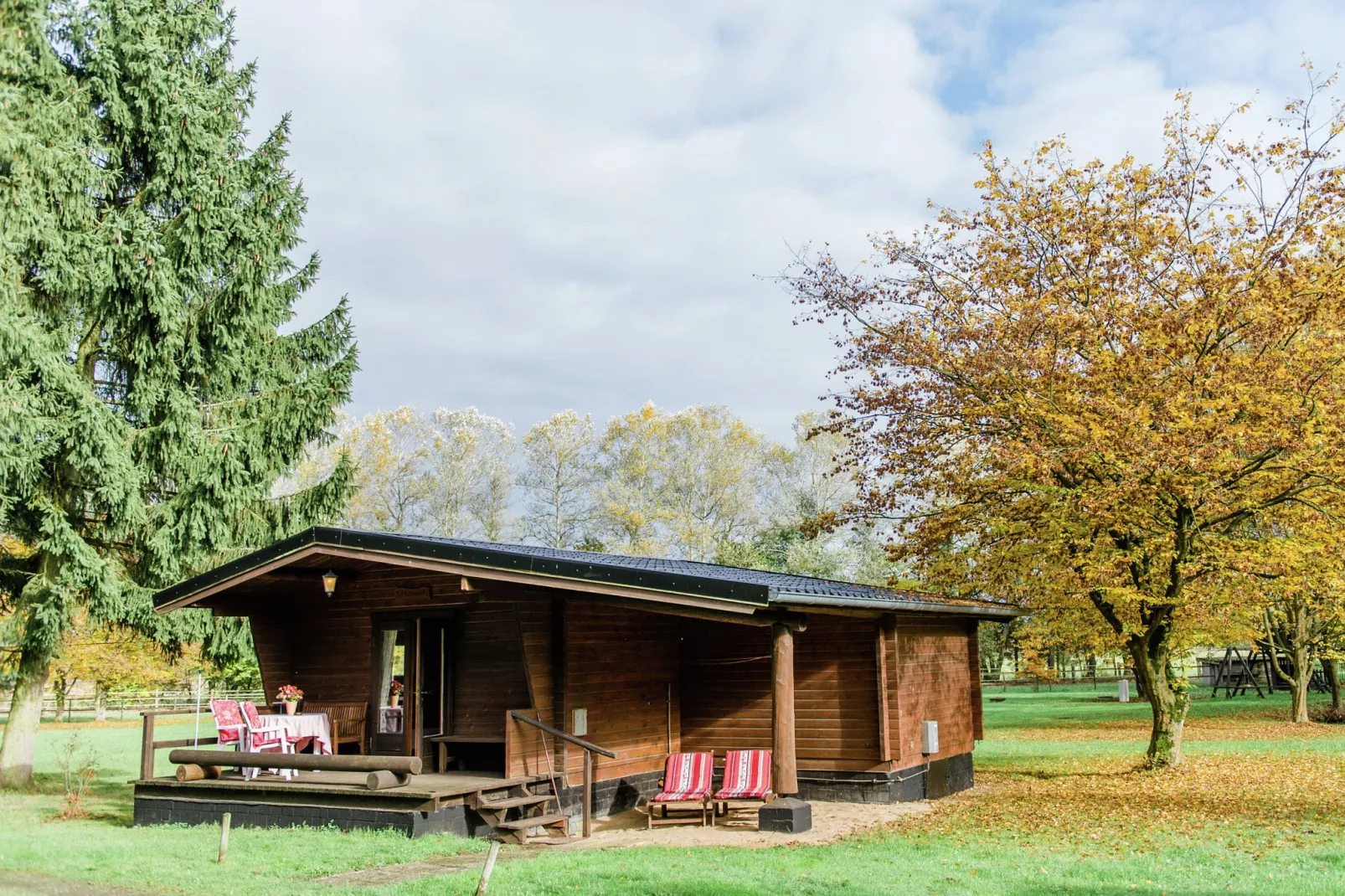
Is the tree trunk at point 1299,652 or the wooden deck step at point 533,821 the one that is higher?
the tree trunk at point 1299,652

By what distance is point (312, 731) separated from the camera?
12.2m

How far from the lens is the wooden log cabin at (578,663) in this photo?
35.7 ft

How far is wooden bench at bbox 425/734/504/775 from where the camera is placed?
11.6m

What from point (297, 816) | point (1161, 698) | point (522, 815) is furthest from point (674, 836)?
point (1161, 698)

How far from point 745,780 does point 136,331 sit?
11.7 m

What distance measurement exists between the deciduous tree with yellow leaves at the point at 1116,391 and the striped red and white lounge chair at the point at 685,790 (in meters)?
5.99

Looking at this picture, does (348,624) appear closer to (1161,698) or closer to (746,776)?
(746,776)

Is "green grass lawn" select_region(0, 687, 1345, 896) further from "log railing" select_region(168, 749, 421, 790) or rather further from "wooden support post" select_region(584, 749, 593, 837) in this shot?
"wooden support post" select_region(584, 749, 593, 837)

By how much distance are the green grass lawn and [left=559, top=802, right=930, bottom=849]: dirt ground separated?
0.43 metres

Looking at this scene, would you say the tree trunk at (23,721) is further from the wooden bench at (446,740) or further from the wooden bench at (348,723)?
the wooden bench at (446,740)

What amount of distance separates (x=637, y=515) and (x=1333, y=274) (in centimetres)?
2606

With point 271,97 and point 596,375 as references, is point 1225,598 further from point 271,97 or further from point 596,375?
point 596,375

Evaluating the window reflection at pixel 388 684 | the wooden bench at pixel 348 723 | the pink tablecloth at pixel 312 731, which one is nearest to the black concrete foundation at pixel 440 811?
the pink tablecloth at pixel 312 731

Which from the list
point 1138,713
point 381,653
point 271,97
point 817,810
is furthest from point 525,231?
point 1138,713
